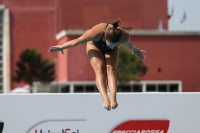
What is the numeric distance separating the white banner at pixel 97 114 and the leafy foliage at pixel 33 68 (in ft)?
145

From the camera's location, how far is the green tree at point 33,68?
52.2 meters

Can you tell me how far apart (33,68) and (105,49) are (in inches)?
1757

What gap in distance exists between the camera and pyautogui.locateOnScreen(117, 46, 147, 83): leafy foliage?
4841cm

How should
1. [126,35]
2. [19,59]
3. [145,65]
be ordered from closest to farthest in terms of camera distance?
[126,35] → [145,65] → [19,59]

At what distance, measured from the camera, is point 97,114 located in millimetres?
7938

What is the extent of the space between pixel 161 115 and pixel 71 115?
1095 millimetres

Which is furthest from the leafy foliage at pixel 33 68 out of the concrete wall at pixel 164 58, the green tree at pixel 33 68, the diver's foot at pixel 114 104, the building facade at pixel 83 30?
the diver's foot at pixel 114 104

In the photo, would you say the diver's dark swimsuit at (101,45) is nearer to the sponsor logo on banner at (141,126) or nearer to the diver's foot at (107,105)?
the diver's foot at (107,105)

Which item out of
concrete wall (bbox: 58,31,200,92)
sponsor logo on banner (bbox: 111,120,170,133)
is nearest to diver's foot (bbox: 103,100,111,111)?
sponsor logo on banner (bbox: 111,120,170,133)

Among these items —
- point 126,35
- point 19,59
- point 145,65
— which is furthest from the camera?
point 19,59

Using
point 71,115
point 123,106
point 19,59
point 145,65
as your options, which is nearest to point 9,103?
point 71,115

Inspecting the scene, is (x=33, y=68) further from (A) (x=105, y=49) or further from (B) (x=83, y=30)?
(A) (x=105, y=49)

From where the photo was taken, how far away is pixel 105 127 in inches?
315

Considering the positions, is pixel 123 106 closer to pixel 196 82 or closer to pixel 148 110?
pixel 148 110
